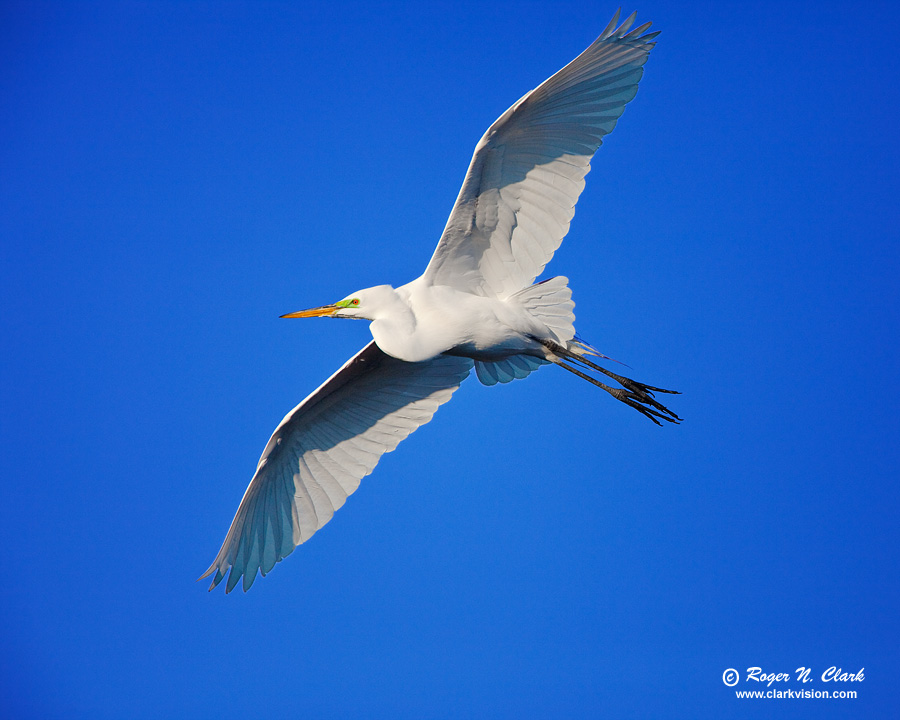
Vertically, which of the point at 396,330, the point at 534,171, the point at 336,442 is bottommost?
the point at 336,442

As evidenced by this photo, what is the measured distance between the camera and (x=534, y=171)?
5.64 metres

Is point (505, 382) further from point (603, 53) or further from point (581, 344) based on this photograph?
point (603, 53)

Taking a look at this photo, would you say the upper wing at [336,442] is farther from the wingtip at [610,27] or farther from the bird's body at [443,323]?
the wingtip at [610,27]

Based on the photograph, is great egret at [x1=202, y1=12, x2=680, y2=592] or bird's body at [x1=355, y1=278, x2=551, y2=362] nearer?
great egret at [x1=202, y1=12, x2=680, y2=592]

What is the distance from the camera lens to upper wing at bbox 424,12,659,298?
5.32 meters

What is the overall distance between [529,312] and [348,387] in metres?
1.82

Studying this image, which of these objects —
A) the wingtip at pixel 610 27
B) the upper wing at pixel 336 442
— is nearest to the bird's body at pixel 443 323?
the upper wing at pixel 336 442

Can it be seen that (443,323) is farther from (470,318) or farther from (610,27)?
(610,27)

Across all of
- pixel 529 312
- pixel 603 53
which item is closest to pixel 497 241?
pixel 529 312

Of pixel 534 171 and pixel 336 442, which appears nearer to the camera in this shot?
pixel 534 171

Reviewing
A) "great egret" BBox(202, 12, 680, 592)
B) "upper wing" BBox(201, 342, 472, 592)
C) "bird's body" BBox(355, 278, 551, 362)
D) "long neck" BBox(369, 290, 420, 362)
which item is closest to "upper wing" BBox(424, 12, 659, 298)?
"great egret" BBox(202, 12, 680, 592)

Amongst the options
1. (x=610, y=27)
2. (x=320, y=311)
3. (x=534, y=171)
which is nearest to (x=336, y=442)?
(x=320, y=311)

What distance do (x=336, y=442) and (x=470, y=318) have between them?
1.92 meters

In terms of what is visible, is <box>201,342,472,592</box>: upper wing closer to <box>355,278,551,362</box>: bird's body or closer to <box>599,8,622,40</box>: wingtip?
<box>355,278,551,362</box>: bird's body
